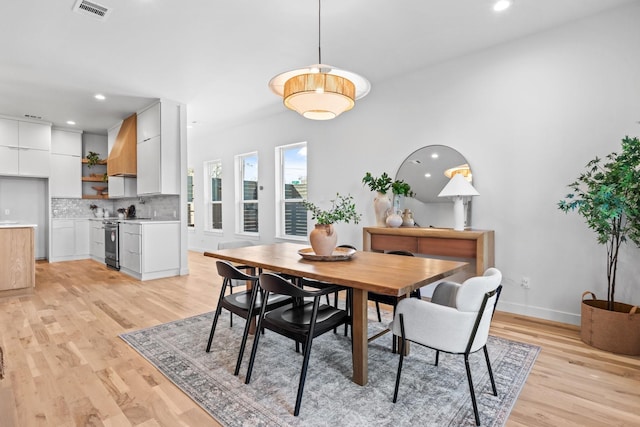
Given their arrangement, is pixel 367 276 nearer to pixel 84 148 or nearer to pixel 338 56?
pixel 338 56

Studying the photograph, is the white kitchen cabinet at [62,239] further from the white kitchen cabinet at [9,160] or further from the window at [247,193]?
the window at [247,193]

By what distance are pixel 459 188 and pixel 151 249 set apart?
14.5 feet

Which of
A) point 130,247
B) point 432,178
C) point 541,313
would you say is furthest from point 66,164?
point 541,313

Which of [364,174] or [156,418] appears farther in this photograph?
[364,174]

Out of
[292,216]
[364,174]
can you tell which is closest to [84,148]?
[292,216]

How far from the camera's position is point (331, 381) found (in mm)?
2176

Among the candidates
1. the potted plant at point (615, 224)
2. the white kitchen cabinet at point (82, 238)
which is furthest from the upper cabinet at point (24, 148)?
the potted plant at point (615, 224)

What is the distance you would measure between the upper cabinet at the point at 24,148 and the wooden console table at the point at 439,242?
6589 mm

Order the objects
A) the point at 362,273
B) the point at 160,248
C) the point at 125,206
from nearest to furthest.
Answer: the point at 362,273 < the point at 160,248 < the point at 125,206

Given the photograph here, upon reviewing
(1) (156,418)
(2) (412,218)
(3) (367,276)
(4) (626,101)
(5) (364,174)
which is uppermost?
(4) (626,101)

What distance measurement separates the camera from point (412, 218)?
4172mm

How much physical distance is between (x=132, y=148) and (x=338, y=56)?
4.11 meters

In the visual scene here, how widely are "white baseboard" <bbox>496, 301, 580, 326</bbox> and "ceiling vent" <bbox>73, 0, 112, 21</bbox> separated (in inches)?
186

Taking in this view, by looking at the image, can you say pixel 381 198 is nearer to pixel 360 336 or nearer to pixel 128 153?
pixel 360 336
